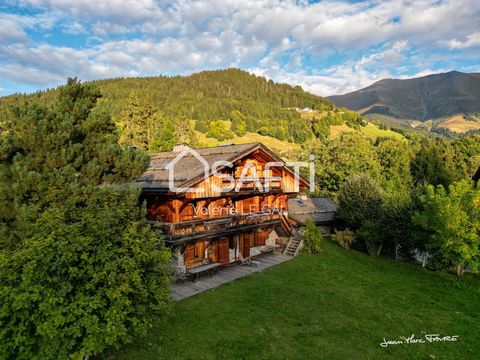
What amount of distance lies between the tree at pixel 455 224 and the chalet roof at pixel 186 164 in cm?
1065

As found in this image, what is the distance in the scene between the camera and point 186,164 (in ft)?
63.5

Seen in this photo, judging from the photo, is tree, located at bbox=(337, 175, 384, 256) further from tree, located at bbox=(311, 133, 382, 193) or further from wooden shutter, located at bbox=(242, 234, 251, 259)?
tree, located at bbox=(311, 133, 382, 193)

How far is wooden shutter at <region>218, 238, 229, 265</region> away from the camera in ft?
65.3

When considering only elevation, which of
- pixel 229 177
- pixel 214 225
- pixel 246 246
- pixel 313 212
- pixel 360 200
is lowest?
pixel 246 246

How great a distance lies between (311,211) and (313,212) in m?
0.23

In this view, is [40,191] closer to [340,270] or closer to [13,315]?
[13,315]

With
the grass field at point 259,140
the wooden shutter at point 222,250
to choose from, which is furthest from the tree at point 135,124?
the wooden shutter at point 222,250

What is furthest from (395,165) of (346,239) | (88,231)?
(88,231)

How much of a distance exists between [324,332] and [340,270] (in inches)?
355

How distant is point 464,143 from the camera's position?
6238 cm

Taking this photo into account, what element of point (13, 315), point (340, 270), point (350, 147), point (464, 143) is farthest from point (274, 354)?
point (464, 143)

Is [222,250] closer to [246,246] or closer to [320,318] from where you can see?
[246,246]

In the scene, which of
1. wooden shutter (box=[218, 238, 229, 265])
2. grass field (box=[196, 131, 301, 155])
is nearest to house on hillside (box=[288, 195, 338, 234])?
wooden shutter (box=[218, 238, 229, 265])

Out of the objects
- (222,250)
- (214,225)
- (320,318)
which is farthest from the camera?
Answer: (222,250)
